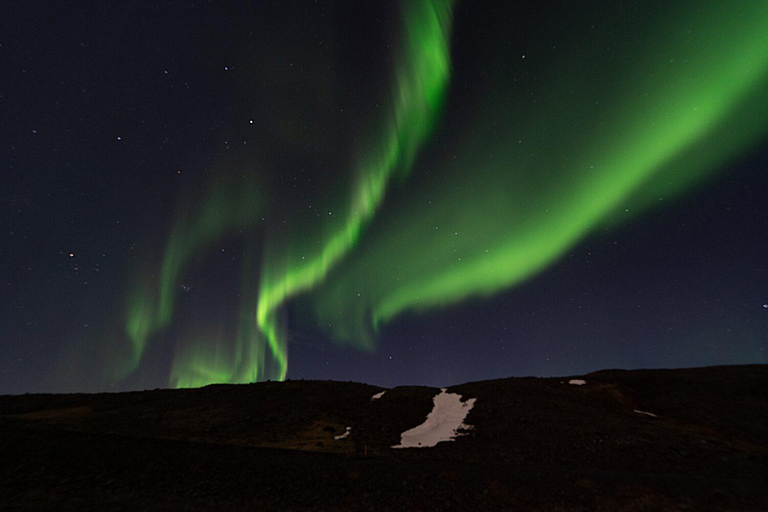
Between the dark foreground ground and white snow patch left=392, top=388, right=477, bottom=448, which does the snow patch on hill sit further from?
white snow patch left=392, top=388, right=477, bottom=448

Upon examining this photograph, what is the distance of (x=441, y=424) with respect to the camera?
821 inches

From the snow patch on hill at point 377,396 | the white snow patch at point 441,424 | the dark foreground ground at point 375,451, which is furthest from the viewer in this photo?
the snow patch on hill at point 377,396

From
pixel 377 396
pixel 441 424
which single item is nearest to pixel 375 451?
pixel 441 424

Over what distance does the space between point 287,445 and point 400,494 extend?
7535mm

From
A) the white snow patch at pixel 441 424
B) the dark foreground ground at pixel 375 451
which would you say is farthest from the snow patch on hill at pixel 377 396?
the white snow patch at pixel 441 424

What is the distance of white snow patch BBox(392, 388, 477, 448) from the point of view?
17.7m

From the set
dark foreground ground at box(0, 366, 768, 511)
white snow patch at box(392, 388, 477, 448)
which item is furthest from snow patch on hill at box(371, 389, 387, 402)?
white snow patch at box(392, 388, 477, 448)

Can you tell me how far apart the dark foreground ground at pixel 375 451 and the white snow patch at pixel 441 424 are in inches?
27.6

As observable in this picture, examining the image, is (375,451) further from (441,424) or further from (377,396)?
(377,396)

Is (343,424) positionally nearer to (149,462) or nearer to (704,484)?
(149,462)

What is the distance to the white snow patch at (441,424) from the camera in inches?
698

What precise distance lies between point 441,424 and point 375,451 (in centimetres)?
661

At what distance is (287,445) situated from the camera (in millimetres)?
16203

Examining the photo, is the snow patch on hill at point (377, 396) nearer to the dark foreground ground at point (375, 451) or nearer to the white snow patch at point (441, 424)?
the dark foreground ground at point (375, 451)
